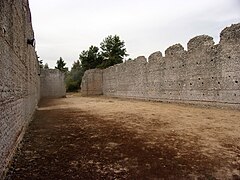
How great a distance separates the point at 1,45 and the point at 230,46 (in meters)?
10.5

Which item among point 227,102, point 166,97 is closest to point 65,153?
point 227,102

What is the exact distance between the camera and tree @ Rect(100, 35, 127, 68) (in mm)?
39062

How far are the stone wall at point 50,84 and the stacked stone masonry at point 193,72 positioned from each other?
8.76 m

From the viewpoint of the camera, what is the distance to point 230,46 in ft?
36.8

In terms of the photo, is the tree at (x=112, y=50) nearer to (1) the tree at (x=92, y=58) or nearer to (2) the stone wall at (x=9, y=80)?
(1) the tree at (x=92, y=58)

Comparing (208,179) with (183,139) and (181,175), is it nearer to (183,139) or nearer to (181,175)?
(181,175)

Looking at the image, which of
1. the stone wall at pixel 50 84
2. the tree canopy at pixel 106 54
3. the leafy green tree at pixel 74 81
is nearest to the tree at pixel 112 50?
the tree canopy at pixel 106 54

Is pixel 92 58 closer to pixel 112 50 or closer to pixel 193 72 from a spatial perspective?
pixel 112 50

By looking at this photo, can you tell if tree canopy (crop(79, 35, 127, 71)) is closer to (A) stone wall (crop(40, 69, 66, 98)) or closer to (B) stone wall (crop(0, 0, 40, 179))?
(A) stone wall (crop(40, 69, 66, 98))

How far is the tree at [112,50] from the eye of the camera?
39.1 m

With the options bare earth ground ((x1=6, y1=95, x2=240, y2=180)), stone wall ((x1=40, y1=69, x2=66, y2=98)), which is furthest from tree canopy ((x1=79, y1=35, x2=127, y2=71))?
bare earth ground ((x1=6, y1=95, x2=240, y2=180))

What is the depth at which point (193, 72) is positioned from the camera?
13.6 metres

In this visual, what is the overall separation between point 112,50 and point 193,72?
27.0m

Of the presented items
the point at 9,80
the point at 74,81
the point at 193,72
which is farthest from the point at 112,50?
the point at 9,80
